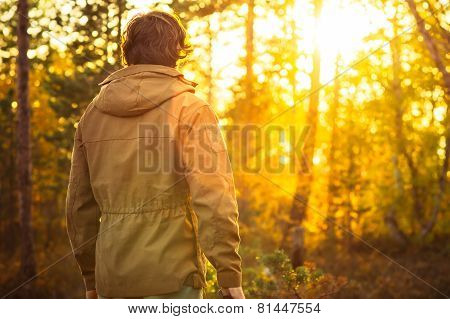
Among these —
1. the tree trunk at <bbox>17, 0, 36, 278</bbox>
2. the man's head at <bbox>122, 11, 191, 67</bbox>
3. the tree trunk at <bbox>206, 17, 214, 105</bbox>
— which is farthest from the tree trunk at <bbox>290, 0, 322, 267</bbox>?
the man's head at <bbox>122, 11, 191, 67</bbox>

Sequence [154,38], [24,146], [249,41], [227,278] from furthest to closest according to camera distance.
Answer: [249,41] < [24,146] < [154,38] < [227,278]

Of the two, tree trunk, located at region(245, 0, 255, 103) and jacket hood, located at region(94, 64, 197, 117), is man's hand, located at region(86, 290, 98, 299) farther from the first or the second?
tree trunk, located at region(245, 0, 255, 103)

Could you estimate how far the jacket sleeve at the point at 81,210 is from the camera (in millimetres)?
2432

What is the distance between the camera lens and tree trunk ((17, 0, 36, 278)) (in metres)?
11.1

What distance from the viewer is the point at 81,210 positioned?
8.15ft

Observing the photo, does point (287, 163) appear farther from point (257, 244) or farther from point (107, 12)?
point (107, 12)

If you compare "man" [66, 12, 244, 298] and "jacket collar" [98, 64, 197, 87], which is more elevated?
"jacket collar" [98, 64, 197, 87]

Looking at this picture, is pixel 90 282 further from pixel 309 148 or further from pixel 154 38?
pixel 309 148

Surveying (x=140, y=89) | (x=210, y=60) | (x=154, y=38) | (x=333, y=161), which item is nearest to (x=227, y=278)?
(x=140, y=89)

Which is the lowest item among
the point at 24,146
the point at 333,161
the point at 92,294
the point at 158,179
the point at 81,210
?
the point at 92,294

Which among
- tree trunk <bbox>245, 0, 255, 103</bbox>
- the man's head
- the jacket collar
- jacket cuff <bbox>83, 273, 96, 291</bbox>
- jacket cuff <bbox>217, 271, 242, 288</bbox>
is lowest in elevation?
jacket cuff <bbox>83, 273, 96, 291</bbox>

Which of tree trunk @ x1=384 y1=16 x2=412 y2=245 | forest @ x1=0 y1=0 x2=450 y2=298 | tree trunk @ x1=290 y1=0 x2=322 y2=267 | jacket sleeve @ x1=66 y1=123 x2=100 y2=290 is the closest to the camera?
jacket sleeve @ x1=66 y1=123 x2=100 y2=290

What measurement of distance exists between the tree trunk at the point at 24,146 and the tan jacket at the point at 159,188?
9.50 metres

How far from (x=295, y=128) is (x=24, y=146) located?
6662 millimetres
